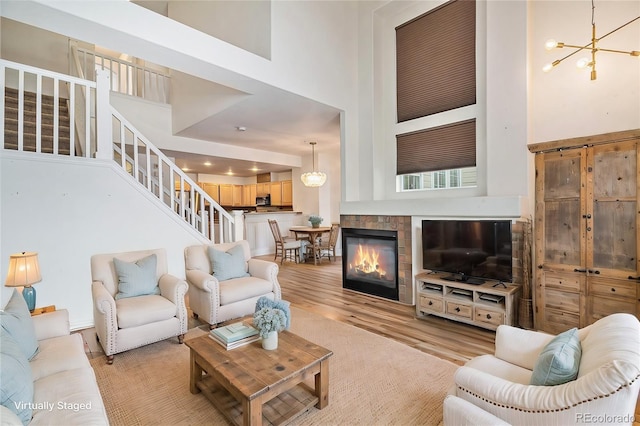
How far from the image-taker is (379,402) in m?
2.11

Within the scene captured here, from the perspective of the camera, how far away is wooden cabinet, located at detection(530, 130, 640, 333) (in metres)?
2.63

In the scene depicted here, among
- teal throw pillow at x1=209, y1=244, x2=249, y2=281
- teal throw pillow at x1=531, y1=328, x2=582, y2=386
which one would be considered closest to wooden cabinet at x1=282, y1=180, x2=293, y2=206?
teal throw pillow at x1=209, y1=244, x2=249, y2=281

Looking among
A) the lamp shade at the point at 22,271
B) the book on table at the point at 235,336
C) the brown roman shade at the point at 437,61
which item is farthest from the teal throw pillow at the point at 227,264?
the brown roman shade at the point at 437,61

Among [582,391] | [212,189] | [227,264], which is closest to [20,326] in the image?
[227,264]

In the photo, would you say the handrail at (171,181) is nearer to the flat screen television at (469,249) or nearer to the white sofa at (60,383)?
the white sofa at (60,383)

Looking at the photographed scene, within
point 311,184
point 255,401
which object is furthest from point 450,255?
point 311,184

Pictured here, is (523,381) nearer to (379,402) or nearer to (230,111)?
(379,402)

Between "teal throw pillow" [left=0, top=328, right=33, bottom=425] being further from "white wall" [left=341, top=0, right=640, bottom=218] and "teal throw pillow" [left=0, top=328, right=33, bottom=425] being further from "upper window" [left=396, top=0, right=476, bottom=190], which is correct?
"upper window" [left=396, top=0, right=476, bottom=190]

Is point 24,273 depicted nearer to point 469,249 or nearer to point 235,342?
point 235,342

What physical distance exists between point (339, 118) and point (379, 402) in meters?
4.28

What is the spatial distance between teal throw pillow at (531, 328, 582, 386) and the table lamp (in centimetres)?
359

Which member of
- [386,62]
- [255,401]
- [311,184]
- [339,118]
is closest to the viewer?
[255,401]

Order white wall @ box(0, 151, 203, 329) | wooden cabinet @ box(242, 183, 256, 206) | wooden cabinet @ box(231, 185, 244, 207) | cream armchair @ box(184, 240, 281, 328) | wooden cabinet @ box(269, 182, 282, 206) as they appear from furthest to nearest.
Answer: wooden cabinet @ box(231, 185, 244, 207), wooden cabinet @ box(242, 183, 256, 206), wooden cabinet @ box(269, 182, 282, 206), cream armchair @ box(184, 240, 281, 328), white wall @ box(0, 151, 203, 329)

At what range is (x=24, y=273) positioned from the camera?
2.48 meters
